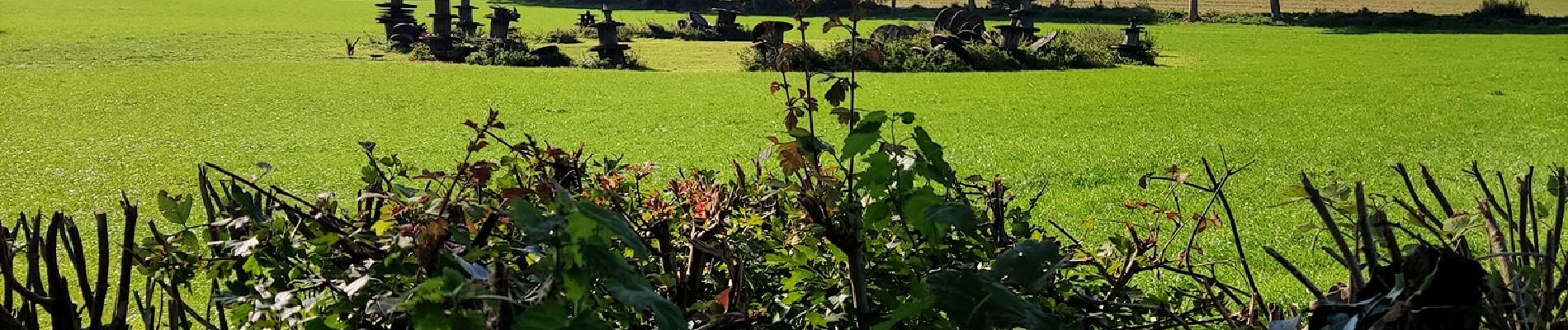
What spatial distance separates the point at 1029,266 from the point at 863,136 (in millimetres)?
306

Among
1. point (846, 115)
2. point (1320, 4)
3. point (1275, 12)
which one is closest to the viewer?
point (846, 115)

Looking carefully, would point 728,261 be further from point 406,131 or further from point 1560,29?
point 1560,29

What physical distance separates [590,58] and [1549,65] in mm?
14586

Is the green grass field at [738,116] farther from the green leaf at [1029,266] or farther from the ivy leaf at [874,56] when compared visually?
the green leaf at [1029,266]

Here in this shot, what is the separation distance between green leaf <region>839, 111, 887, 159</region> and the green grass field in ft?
8.51

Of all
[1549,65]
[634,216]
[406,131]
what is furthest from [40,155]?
[1549,65]

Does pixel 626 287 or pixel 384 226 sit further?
pixel 384 226

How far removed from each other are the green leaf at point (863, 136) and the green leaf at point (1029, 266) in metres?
0.26

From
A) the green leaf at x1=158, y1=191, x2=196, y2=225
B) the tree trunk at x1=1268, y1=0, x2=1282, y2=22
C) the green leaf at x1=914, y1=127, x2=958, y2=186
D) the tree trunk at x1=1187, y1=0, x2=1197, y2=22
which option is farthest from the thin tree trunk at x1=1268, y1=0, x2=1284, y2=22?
the green leaf at x1=158, y1=191, x2=196, y2=225

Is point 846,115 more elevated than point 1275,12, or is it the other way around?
point 1275,12

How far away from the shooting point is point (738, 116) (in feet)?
39.6

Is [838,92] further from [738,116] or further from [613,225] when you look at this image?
[738,116]

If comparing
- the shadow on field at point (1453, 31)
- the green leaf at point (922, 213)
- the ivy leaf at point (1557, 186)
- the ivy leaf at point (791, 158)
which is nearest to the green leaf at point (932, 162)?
the green leaf at point (922, 213)

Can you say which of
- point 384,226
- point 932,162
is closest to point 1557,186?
point 932,162
